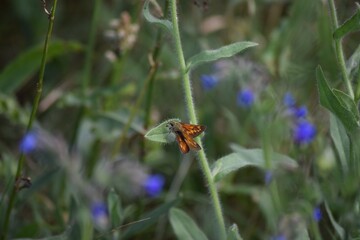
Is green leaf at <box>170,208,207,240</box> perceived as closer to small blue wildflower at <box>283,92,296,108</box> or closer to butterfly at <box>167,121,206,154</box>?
butterfly at <box>167,121,206,154</box>

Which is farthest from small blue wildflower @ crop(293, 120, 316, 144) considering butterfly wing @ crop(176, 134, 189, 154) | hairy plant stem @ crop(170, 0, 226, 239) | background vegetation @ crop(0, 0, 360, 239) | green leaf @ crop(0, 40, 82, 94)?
green leaf @ crop(0, 40, 82, 94)

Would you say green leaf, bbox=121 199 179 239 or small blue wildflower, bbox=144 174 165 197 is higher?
green leaf, bbox=121 199 179 239

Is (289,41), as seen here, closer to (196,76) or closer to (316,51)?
(316,51)

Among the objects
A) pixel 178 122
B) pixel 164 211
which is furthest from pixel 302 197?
pixel 178 122

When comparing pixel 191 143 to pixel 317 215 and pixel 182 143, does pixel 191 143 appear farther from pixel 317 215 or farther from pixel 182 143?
pixel 317 215

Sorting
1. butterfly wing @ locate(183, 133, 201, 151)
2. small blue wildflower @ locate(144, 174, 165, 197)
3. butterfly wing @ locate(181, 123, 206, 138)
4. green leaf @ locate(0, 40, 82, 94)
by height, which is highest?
green leaf @ locate(0, 40, 82, 94)
